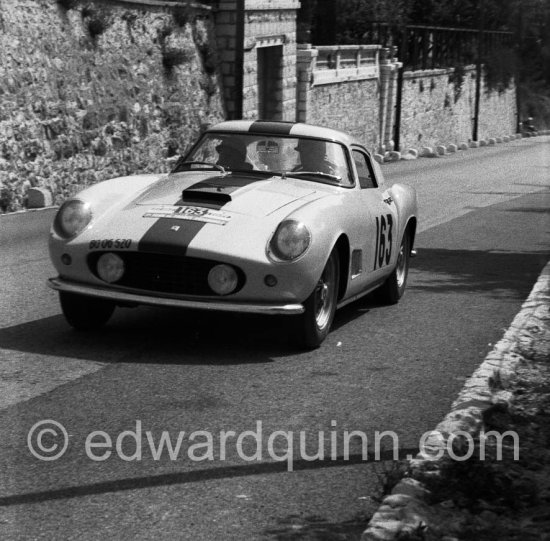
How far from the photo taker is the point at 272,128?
354 inches

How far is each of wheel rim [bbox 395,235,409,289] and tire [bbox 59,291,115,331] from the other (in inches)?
112

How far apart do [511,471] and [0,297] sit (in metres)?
5.36

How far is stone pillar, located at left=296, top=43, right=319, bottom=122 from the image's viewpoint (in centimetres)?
3816

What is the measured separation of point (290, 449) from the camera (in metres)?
5.45

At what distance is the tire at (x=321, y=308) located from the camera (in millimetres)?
7574

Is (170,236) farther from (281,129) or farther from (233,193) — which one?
(281,129)

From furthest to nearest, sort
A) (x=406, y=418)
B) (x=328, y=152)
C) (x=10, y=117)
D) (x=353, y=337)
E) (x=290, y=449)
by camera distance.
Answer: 1. (x=10, y=117)
2. (x=328, y=152)
3. (x=353, y=337)
4. (x=406, y=418)
5. (x=290, y=449)

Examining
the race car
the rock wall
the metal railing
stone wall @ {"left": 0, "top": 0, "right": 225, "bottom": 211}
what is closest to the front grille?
the race car

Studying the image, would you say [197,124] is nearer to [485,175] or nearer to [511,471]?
[485,175]

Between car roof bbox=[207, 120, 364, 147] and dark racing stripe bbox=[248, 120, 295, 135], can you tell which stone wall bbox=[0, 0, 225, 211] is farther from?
dark racing stripe bbox=[248, 120, 295, 135]

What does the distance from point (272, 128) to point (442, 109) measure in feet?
165

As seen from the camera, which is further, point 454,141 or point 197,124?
point 454,141

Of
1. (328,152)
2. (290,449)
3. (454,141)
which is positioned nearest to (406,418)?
(290,449)

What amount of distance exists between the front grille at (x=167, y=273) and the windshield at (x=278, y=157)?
1595mm
